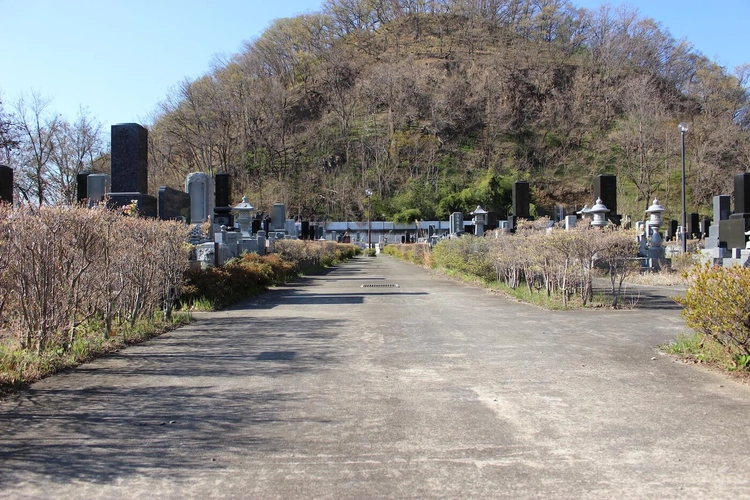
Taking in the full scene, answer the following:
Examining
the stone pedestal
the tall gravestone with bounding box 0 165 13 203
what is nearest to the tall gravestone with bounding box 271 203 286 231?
the tall gravestone with bounding box 0 165 13 203

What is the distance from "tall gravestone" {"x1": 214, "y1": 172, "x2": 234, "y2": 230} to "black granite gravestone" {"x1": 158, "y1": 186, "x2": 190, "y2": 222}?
12.0ft

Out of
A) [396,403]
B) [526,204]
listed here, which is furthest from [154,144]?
[396,403]

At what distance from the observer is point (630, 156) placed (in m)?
62.5

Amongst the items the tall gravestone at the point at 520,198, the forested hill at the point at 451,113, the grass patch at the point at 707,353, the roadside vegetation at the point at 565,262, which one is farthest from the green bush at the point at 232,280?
the forested hill at the point at 451,113

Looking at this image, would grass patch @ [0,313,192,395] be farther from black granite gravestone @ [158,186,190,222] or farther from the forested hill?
the forested hill

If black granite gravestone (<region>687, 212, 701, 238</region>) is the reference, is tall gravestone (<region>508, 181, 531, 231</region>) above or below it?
above

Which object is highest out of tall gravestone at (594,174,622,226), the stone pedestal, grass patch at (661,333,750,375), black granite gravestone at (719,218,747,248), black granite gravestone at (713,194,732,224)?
tall gravestone at (594,174,622,226)

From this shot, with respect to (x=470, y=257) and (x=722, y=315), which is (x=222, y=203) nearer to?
(x=470, y=257)

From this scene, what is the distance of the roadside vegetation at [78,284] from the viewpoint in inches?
232

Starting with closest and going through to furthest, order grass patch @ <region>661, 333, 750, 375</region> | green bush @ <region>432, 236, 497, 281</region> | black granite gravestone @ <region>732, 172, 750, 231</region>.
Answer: grass patch @ <region>661, 333, 750, 375</region>
green bush @ <region>432, 236, 497, 281</region>
black granite gravestone @ <region>732, 172, 750, 231</region>

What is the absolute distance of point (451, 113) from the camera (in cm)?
8594

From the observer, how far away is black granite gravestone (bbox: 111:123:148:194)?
13.3 metres

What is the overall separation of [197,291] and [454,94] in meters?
81.5

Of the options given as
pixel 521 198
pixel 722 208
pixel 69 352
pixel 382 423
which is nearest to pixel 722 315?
pixel 382 423
